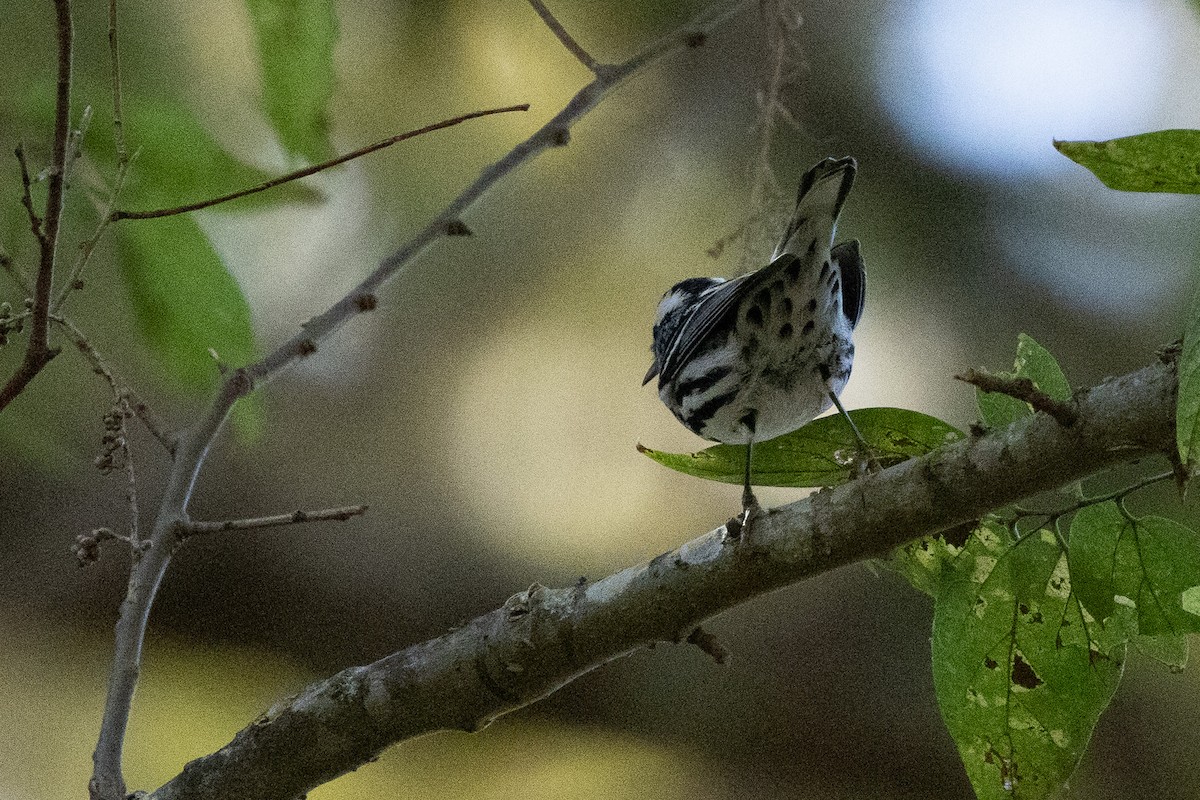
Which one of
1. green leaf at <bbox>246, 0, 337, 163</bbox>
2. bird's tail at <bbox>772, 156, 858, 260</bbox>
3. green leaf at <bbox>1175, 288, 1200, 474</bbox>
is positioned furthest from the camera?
bird's tail at <bbox>772, 156, 858, 260</bbox>

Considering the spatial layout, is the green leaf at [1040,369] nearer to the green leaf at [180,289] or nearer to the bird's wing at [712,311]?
the bird's wing at [712,311]

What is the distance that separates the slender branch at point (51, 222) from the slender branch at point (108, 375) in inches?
1.6

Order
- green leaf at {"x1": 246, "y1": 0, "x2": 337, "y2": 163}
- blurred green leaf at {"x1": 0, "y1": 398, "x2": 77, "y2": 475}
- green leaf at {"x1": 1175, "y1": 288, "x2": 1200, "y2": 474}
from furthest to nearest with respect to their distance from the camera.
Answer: blurred green leaf at {"x1": 0, "y1": 398, "x2": 77, "y2": 475}, green leaf at {"x1": 246, "y1": 0, "x2": 337, "y2": 163}, green leaf at {"x1": 1175, "y1": 288, "x2": 1200, "y2": 474}

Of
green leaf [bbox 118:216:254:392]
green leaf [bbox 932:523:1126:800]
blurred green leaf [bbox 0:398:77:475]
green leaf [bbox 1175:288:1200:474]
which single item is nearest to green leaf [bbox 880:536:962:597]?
green leaf [bbox 932:523:1126:800]

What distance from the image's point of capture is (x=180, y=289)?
0.51 m

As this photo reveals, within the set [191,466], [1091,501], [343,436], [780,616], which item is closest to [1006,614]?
[1091,501]

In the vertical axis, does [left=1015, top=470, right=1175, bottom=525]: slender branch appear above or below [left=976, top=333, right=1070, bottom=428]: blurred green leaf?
below

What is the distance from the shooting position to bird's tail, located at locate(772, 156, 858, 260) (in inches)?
24.9

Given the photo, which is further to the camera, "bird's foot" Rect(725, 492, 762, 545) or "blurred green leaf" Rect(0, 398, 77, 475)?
"blurred green leaf" Rect(0, 398, 77, 475)

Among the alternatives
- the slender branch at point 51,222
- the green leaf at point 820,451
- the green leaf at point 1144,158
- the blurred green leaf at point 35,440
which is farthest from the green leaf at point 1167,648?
the blurred green leaf at point 35,440

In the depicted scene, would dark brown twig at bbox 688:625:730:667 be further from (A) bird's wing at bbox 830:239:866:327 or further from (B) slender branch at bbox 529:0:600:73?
(A) bird's wing at bbox 830:239:866:327

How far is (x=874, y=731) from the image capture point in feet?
3.00

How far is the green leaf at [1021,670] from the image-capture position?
1.44 feet

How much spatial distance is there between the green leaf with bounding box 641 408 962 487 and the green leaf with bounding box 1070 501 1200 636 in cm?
7
